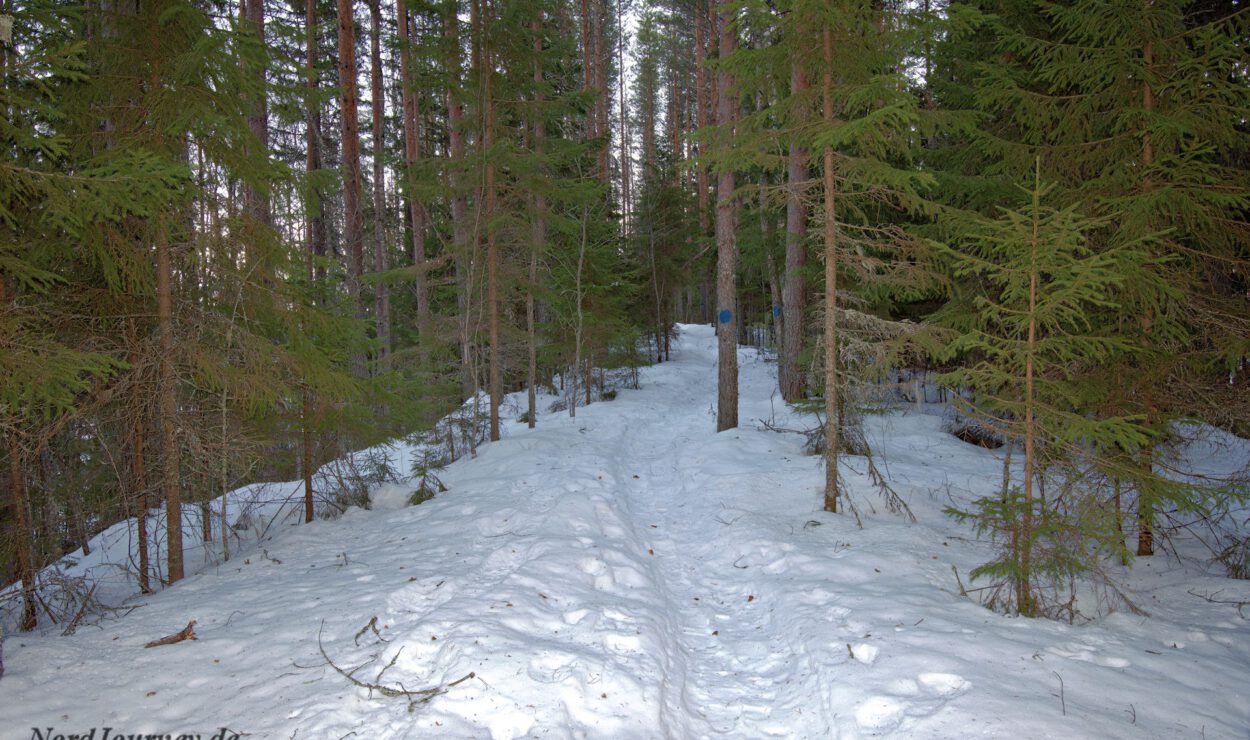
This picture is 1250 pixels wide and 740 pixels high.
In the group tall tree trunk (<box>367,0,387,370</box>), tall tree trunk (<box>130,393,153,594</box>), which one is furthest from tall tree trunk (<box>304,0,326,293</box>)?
tall tree trunk (<box>130,393,153,594</box>)

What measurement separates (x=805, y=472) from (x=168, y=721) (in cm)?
842

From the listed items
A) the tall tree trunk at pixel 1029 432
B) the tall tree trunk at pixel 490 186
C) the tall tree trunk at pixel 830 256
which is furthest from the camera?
the tall tree trunk at pixel 490 186

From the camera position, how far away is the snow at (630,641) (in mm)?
3369

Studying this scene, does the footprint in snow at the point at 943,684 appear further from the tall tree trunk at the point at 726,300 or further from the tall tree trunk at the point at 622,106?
the tall tree trunk at the point at 622,106

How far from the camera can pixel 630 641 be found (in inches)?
178

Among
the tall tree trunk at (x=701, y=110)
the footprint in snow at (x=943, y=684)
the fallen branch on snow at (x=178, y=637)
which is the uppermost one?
the tall tree trunk at (x=701, y=110)

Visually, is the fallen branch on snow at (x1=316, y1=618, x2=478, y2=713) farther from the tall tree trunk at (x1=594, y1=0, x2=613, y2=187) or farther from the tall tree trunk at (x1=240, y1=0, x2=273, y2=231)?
the tall tree trunk at (x1=594, y1=0, x2=613, y2=187)

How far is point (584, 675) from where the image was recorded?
3928 mm

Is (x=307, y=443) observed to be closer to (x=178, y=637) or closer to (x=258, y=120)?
(x=178, y=637)

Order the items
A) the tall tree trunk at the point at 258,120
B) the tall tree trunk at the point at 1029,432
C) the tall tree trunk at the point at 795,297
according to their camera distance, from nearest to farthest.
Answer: the tall tree trunk at the point at 1029,432, the tall tree trunk at the point at 258,120, the tall tree trunk at the point at 795,297

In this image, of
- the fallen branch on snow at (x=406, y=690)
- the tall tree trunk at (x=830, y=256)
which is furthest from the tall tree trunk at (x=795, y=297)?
the fallen branch on snow at (x=406, y=690)

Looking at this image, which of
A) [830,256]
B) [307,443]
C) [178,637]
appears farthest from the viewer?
[307,443]

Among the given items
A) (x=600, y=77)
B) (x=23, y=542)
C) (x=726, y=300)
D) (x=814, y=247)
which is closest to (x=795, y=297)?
(x=726, y=300)

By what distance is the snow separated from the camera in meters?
3.37
